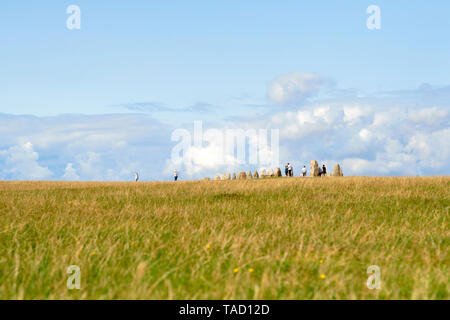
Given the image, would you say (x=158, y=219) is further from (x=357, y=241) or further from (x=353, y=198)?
(x=353, y=198)

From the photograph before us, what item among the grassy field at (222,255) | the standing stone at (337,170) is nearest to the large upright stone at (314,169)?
the standing stone at (337,170)

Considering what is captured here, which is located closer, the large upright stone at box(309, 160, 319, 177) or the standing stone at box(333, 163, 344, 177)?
the standing stone at box(333, 163, 344, 177)

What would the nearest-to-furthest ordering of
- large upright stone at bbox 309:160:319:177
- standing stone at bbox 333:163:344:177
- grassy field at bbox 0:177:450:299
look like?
grassy field at bbox 0:177:450:299
standing stone at bbox 333:163:344:177
large upright stone at bbox 309:160:319:177

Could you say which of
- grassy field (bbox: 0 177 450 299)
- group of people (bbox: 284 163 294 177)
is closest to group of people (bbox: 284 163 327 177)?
group of people (bbox: 284 163 294 177)

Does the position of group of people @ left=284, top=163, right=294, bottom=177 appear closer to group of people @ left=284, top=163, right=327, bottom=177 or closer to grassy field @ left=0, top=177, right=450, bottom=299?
group of people @ left=284, top=163, right=327, bottom=177

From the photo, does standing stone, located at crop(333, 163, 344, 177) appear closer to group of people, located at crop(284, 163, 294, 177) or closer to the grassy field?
group of people, located at crop(284, 163, 294, 177)

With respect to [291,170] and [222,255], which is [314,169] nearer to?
[291,170]

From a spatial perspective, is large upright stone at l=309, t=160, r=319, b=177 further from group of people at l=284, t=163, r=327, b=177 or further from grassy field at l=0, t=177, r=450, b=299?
grassy field at l=0, t=177, r=450, b=299

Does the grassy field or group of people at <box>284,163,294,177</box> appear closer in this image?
→ the grassy field

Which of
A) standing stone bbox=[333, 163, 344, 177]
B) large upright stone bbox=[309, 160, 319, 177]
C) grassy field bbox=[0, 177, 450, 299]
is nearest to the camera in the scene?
grassy field bbox=[0, 177, 450, 299]

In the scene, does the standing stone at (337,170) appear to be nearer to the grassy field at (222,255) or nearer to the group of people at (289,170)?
the group of people at (289,170)

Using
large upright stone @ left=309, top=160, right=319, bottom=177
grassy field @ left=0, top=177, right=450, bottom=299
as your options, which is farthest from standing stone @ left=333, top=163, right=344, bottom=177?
grassy field @ left=0, top=177, right=450, bottom=299

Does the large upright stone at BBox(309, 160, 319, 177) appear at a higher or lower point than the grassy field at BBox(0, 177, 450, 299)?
higher
